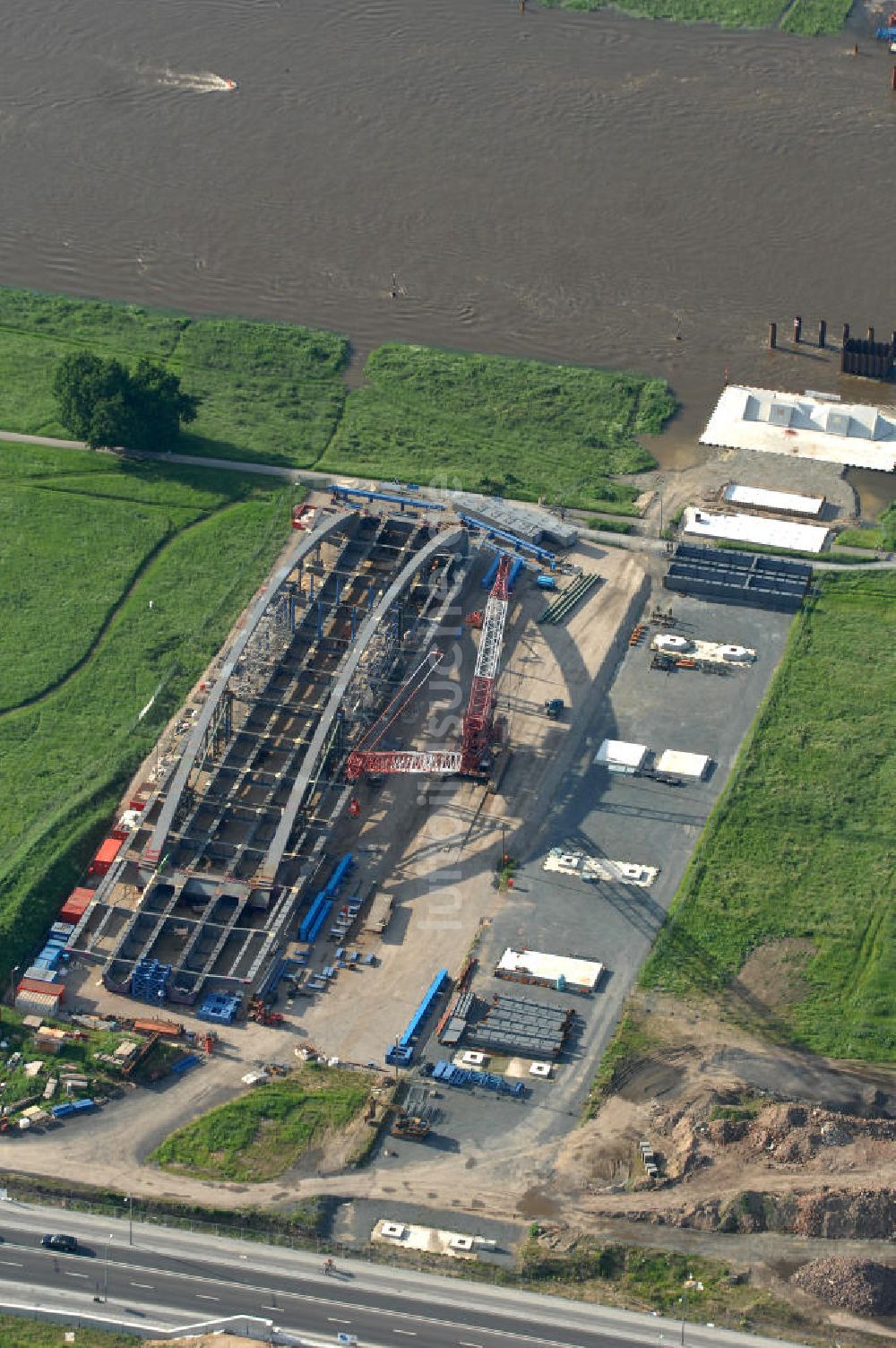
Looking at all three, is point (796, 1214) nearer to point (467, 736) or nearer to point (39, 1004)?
point (467, 736)

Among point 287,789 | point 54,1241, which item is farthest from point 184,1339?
point 287,789

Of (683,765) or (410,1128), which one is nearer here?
(410,1128)

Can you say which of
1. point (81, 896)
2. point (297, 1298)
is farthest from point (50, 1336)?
point (81, 896)

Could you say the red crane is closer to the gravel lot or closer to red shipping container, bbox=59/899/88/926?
the gravel lot

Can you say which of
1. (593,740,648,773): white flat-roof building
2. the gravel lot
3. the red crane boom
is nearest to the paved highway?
the gravel lot

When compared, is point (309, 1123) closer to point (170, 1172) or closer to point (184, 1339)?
point (170, 1172)

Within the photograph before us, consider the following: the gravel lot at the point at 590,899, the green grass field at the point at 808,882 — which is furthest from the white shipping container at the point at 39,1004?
the green grass field at the point at 808,882
